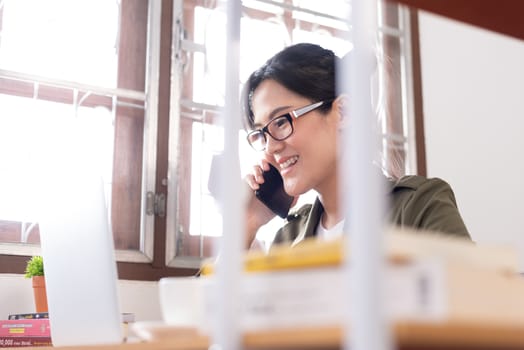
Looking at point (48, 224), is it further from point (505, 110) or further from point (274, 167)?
point (505, 110)

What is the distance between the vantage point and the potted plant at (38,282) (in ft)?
6.52

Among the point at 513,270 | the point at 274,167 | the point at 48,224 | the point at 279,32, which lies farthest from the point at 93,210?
the point at 279,32

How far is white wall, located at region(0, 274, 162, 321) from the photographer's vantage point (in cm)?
218

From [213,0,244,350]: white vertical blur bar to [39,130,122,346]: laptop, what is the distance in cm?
51

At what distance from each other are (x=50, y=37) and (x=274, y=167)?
1015 mm

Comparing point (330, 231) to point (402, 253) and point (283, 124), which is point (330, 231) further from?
point (402, 253)

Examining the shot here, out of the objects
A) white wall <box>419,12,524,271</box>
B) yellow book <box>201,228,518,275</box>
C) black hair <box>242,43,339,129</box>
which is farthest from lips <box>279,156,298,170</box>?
white wall <box>419,12,524,271</box>

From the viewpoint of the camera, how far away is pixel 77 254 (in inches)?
44.5

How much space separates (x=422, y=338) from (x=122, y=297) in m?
1.97

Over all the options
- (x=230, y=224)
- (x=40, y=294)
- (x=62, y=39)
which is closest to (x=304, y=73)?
(x=40, y=294)

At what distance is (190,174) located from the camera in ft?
8.50

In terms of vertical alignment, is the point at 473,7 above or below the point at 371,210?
above

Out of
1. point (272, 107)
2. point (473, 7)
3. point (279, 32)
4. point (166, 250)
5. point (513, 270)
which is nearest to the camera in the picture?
point (513, 270)

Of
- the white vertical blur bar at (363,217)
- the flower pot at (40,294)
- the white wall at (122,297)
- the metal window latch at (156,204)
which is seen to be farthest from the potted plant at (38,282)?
the white vertical blur bar at (363,217)
